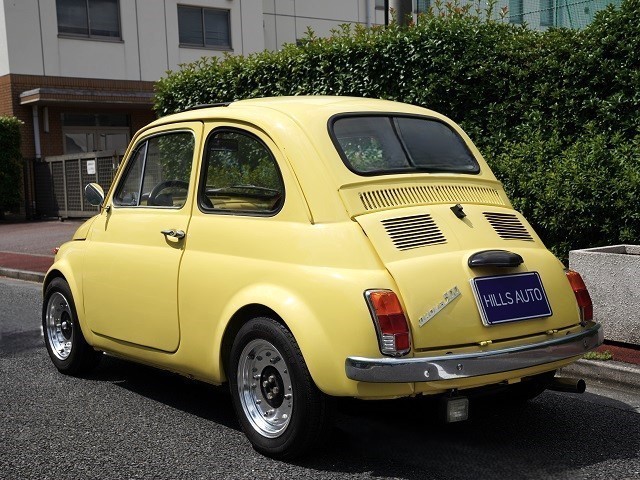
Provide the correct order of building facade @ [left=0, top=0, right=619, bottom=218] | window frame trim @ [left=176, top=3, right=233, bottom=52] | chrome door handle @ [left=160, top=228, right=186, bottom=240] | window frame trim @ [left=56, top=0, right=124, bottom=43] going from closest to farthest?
chrome door handle @ [left=160, top=228, right=186, bottom=240]
building facade @ [left=0, top=0, right=619, bottom=218]
window frame trim @ [left=56, top=0, right=124, bottom=43]
window frame trim @ [left=176, top=3, right=233, bottom=52]

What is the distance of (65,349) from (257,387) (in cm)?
246

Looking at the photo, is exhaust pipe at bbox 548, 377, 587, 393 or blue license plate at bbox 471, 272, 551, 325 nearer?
blue license plate at bbox 471, 272, 551, 325

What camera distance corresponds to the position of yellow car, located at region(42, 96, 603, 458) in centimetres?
404

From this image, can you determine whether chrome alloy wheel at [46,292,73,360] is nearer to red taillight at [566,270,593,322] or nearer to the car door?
the car door

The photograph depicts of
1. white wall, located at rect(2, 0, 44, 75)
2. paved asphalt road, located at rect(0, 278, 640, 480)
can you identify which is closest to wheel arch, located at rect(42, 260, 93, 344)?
paved asphalt road, located at rect(0, 278, 640, 480)

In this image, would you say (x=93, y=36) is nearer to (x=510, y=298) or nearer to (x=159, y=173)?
(x=159, y=173)

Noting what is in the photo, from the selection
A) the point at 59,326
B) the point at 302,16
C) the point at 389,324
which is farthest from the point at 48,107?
the point at 389,324

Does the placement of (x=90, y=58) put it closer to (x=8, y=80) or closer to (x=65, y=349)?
(x=8, y=80)

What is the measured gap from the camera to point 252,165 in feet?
16.2

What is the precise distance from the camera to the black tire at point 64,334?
6156 mm

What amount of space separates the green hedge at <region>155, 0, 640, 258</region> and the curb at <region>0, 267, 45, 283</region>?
4495 millimetres

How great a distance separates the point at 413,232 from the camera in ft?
14.4

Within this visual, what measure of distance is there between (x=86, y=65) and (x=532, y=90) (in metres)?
19.2

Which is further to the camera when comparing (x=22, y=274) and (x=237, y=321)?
(x=22, y=274)
